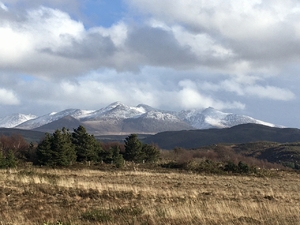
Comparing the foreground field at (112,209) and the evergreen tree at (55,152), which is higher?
the evergreen tree at (55,152)

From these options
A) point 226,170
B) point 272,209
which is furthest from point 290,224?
point 226,170

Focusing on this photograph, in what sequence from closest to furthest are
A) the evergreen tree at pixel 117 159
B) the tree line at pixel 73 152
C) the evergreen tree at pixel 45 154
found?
the evergreen tree at pixel 45 154 → the tree line at pixel 73 152 → the evergreen tree at pixel 117 159

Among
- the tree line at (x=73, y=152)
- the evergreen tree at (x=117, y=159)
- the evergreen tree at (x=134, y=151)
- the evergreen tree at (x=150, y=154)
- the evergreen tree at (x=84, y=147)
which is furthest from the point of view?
the evergreen tree at (x=150, y=154)

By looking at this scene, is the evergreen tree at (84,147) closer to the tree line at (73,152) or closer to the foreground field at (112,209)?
the tree line at (73,152)

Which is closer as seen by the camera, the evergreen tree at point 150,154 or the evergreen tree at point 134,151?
the evergreen tree at point 134,151

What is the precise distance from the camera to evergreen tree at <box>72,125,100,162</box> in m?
54.3

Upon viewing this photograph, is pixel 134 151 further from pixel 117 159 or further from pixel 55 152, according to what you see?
pixel 55 152

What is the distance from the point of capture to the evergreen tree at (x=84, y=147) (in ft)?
178

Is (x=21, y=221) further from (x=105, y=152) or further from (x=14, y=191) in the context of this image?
(x=105, y=152)

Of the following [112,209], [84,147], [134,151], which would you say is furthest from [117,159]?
[112,209]

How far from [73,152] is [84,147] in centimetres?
471

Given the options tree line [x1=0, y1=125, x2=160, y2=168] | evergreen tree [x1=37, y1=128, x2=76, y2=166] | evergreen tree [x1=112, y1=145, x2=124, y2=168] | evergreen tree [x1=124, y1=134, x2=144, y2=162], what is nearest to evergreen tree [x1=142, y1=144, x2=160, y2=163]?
tree line [x1=0, y1=125, x2=160, y2=168]

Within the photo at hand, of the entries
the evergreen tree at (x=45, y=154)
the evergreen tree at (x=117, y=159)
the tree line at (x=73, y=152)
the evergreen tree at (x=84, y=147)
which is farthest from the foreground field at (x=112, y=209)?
the evergreen tree at (x=84, y=147)

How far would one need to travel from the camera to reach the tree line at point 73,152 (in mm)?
46344
